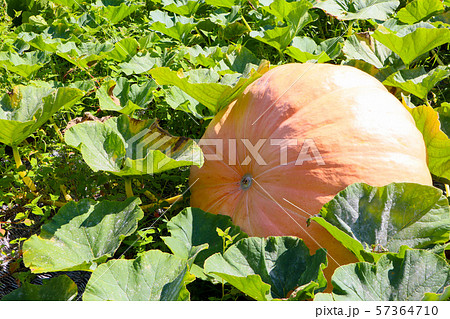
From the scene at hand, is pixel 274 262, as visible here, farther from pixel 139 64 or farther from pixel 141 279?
pixel 139 64

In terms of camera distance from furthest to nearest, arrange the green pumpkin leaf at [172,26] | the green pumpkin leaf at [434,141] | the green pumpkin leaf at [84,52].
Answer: the green pumpkin leaf at [172,26] → the green pumpkin leaf at [84,52] → the green pumpkin leaf at [434,141]

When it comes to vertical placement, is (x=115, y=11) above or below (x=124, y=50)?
above

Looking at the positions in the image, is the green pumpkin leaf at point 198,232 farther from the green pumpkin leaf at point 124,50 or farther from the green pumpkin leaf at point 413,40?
the green pumpkin leaf at point 124,50

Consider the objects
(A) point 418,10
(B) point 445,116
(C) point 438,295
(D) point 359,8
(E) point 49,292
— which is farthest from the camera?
(D) point 359,8

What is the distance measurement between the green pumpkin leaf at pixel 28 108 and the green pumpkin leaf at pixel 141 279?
0.79m

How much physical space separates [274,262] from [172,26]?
1969 mm

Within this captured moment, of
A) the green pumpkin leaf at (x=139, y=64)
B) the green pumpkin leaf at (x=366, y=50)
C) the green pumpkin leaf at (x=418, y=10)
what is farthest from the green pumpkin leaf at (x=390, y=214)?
the green pumpkin leaf at (x=418, y=10)

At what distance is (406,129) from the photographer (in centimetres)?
186

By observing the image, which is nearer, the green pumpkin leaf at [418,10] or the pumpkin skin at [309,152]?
the pumpkin skin at [309,152]

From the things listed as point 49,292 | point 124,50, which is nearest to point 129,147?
point 49,292

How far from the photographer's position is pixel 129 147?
6.86 ft

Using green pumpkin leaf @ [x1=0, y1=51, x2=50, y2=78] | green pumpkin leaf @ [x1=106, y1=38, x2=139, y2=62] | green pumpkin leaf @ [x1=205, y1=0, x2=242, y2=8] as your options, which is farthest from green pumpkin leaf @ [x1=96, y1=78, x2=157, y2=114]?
green pumpkin leaf @ [x1=205, y1=0, x2=242, y2=8]

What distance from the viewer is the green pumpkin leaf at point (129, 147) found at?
6.11 ft
